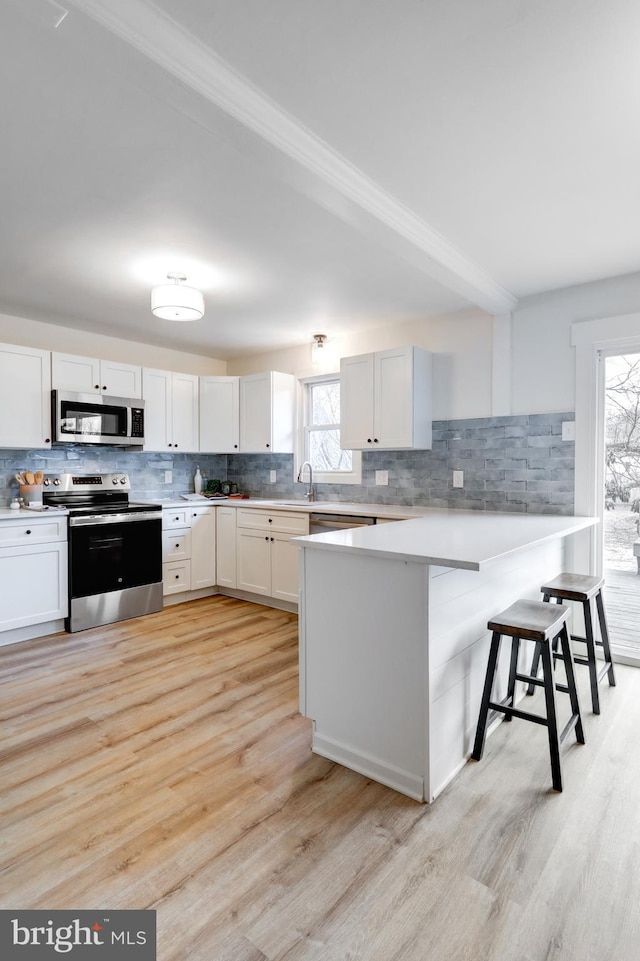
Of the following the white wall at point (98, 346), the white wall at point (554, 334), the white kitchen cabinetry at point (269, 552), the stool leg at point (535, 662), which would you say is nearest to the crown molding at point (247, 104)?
the white wall at point (554, 334)

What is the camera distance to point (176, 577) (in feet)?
14.2

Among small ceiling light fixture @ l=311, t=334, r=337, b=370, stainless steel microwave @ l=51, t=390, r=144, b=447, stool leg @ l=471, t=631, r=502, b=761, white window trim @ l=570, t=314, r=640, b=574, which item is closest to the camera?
stool leg @ l=471, t=631, r=502, b=761

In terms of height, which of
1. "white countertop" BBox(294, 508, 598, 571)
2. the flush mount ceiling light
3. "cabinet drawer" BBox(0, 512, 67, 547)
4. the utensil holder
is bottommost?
"cabinet drawer" BBox(0, 512, 67, 547)

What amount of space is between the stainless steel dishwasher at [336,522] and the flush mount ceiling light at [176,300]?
5.55ft

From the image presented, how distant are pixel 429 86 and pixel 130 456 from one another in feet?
12.7

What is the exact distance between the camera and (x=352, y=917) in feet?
4.34

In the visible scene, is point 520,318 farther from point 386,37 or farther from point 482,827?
point 482,827

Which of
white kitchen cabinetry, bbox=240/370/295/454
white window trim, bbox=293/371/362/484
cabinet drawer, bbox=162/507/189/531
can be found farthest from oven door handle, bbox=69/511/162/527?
white window trim, bbox=293/371/362/484

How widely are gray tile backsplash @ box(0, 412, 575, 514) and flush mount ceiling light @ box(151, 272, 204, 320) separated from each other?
1784 millimetres

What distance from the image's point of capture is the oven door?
12.0 ft

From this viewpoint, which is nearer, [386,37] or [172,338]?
[386,37]

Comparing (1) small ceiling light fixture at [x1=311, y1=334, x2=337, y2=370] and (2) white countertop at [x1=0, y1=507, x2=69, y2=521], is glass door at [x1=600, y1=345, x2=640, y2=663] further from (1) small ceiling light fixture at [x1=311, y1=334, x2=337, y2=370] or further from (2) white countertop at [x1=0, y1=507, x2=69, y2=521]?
(2) white countertop at [x1=0, y1=507, x2=69, y2=521]

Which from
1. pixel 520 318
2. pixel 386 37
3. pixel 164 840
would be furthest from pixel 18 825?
pixel 520 318

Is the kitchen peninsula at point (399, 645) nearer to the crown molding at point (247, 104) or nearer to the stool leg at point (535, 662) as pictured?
the stool leg at point (535, 662)
